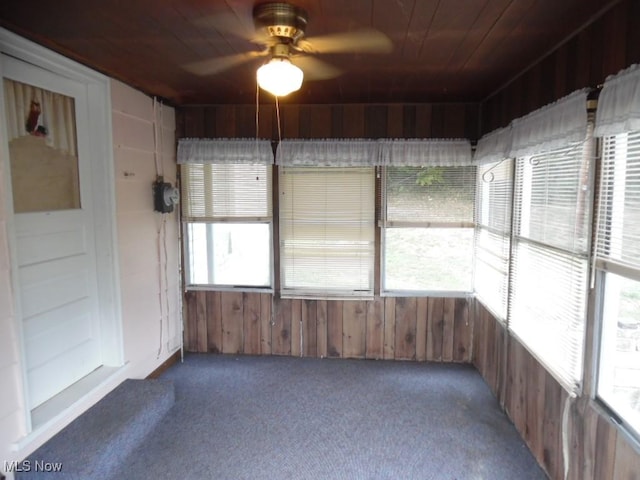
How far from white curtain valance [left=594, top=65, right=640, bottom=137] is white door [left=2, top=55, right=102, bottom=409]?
2.70 meters

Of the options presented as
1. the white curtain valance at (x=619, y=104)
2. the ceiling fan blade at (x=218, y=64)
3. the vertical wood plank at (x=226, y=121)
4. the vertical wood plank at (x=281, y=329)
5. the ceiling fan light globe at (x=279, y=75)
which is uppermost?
the ceiling fan blade at (x=218, y=64)

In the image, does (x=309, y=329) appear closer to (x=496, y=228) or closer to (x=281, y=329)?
(x=281, y=329)

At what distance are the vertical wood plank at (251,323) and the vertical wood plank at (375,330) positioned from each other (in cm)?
100

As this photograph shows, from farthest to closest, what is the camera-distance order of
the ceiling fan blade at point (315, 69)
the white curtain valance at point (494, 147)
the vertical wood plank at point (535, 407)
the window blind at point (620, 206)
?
the white curtain valance at point (494, 147), the ceiling fan blade at point (315, 69), the vertical wood plank at point (535, 407), the window blind at point (620, 206)

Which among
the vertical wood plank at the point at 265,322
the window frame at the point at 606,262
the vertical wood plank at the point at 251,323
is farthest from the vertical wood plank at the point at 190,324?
the window frame at the point at 606,262

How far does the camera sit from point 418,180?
3.49 metres

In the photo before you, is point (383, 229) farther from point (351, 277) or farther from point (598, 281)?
point (598, 281)

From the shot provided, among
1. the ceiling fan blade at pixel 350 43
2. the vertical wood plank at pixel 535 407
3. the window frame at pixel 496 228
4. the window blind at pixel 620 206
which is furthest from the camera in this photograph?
the window frame at pixel 496 228

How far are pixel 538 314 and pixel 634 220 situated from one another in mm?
906

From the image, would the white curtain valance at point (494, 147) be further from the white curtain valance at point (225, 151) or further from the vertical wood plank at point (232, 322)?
A: the vertical wood plank at point (232, 322)

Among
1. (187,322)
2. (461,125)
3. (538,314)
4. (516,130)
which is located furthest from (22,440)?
(461,125)

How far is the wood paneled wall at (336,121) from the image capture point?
11.2ft

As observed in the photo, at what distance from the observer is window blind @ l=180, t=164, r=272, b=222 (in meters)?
3.61

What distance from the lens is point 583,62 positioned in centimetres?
183
